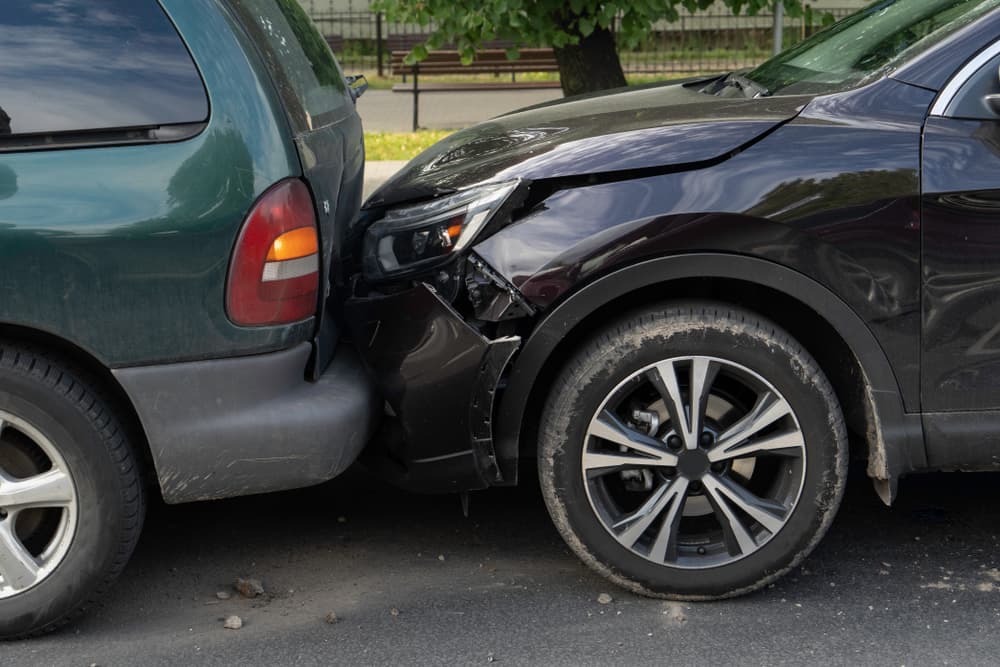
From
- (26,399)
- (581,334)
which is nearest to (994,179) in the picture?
(581,334)

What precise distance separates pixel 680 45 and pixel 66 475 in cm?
1860

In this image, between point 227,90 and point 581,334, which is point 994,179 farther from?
point 227,90

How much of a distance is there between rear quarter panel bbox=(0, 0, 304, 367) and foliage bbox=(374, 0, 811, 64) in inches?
190

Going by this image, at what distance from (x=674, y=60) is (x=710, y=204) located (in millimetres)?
17428

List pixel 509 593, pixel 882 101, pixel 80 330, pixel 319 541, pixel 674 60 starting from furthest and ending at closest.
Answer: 1. pixel 674 60
2. pixel 319 541
3. pixel 509 593
4. pixel 882 101
5. pixel 80 330

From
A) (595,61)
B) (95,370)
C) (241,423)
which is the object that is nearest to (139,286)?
(95,370)

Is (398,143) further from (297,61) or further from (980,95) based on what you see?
(980,95)

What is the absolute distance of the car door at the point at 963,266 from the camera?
306cm

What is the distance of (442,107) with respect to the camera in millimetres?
15844

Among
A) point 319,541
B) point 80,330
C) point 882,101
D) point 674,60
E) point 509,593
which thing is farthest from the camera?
point 674,60

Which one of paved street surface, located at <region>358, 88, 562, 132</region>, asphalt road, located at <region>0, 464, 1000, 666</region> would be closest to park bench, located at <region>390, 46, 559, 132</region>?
paved street surface, located at <region>358, 88, 562, 132</region>

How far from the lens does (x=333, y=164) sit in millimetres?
3533

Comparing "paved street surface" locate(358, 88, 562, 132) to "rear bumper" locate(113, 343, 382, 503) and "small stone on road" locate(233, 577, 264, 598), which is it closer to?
"small stone on road" locate(233, 577, 264, 598)

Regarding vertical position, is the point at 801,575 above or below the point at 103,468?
below
